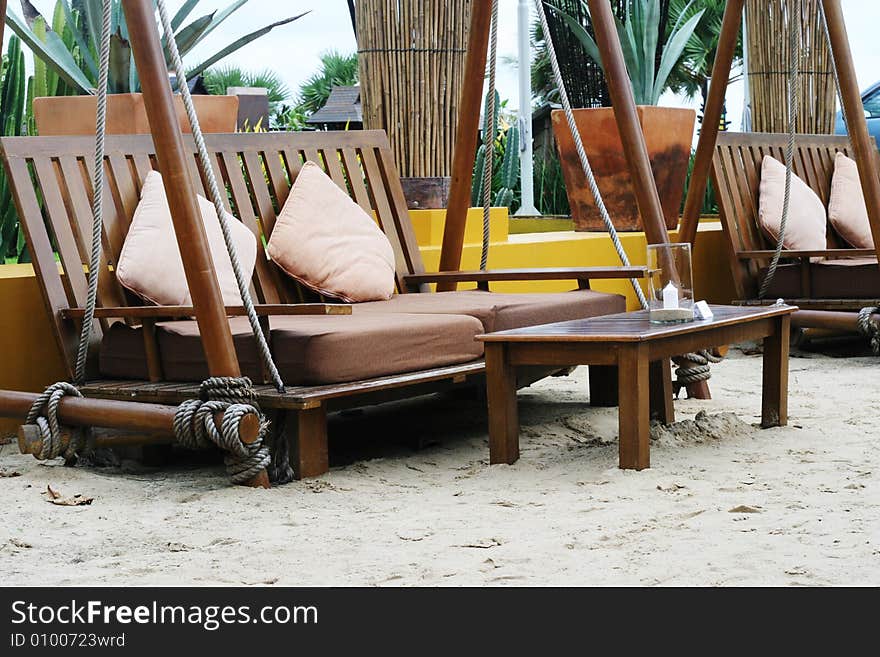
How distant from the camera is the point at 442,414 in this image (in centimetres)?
462

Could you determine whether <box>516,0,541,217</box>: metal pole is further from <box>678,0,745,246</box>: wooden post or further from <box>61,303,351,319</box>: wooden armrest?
<box>61,303,351,319</box>: wooden armrest

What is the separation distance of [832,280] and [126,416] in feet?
12.6

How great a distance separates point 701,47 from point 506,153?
72.9ft

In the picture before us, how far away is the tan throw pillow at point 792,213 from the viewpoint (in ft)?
20.7

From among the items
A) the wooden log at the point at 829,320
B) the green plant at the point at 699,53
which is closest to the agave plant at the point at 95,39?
the wooden log at the point at 829,320

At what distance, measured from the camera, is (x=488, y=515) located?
295 centimetres

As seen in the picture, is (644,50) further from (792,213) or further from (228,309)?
(228,309)

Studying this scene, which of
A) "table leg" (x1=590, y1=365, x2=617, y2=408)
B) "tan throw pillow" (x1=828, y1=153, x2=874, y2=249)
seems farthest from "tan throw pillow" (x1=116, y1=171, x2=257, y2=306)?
"tan throw pillow" (x1=828, y1=153, x2=874, y2=249)

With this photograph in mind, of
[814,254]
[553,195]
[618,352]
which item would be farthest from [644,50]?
[618,352]

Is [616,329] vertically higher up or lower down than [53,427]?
higher up

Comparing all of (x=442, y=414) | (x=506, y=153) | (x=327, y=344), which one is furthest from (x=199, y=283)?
(x=506, y=153)

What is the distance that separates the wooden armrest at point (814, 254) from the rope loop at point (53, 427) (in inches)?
141

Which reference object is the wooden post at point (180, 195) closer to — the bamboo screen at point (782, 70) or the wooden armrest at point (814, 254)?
the wooden armrest at point (814, 254)
